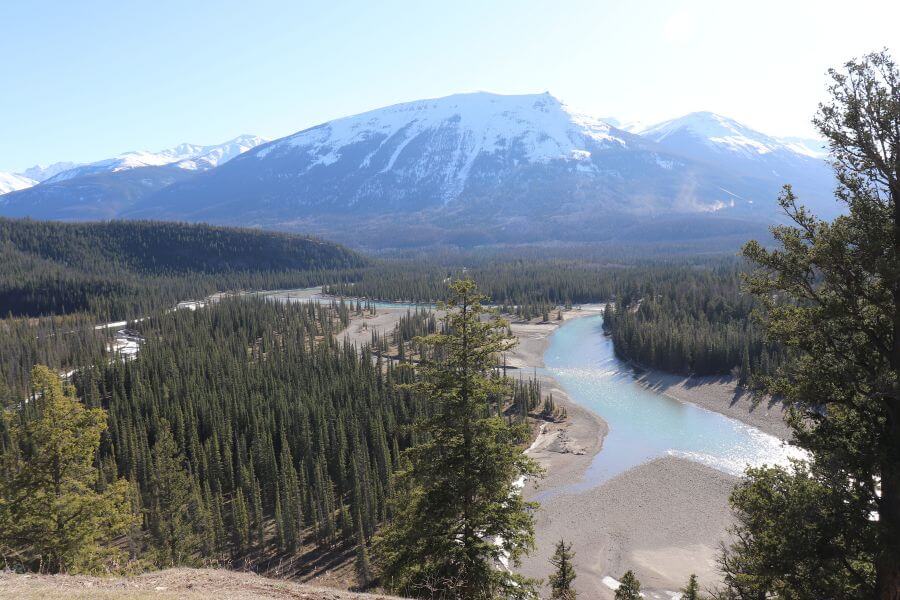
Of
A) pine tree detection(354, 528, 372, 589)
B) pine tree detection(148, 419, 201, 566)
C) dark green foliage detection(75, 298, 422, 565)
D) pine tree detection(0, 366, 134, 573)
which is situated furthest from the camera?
dark green foliage detection(75, 298, 422, 565)

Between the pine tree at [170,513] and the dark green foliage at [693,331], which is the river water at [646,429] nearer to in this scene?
the dark green foliage at [693,331]

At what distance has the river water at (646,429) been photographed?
6109 cm

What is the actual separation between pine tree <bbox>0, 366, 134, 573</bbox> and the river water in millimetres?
42883

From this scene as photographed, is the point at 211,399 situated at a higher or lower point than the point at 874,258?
lower

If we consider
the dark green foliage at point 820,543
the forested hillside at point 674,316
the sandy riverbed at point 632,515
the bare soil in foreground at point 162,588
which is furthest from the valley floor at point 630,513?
the dark green foliage at point 820,543

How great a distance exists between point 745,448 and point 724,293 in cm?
8349

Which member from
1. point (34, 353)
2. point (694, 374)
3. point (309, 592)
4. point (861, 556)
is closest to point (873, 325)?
point (861, 556)

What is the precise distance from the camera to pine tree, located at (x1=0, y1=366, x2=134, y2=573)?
77.1ft

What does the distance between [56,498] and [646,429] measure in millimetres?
64136

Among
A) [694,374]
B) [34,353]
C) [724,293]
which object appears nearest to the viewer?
[694,374]

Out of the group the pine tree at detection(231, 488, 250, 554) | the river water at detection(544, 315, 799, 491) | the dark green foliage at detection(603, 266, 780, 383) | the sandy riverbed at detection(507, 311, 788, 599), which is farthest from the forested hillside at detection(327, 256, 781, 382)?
the pine tree at detection(231, 488, 250, 554)

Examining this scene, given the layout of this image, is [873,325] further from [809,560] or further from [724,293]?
[724,293]

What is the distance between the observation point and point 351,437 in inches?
2370

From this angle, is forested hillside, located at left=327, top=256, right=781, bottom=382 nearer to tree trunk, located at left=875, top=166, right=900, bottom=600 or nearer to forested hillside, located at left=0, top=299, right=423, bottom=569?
forested hillside, located at left=0, top=299, right=423, bottom=569
